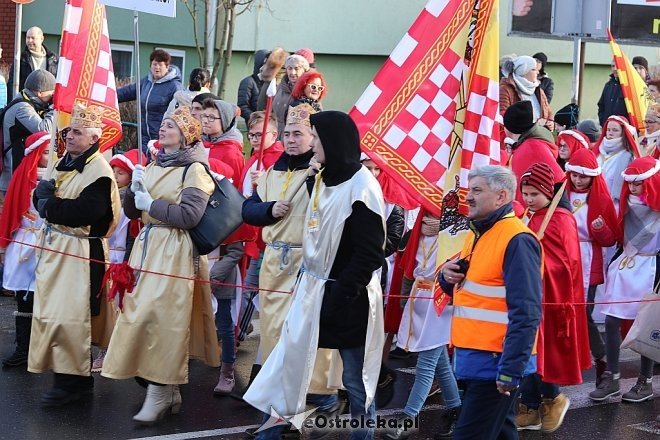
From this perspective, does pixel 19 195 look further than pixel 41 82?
No

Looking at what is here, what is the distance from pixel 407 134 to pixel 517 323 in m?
2.14

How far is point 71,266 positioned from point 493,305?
11.0ft

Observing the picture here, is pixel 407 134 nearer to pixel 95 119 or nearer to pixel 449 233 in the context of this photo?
pixel 449 233

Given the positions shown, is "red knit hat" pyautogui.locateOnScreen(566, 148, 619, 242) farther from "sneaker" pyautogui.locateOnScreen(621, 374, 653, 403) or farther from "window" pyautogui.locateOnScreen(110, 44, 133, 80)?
"window" pyautogui.locateOnScreen(110, 44, 133, 80)

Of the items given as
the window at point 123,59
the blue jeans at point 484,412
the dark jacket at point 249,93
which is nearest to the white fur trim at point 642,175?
the blue jeans at point 484,412

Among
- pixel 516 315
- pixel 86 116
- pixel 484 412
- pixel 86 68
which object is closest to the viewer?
pixel 516 315

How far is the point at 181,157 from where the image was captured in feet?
23.9

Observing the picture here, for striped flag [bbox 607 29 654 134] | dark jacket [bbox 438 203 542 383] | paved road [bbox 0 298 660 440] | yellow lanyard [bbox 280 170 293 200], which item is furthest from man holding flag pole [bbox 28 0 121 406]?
striped flag [bbox 607 29 654 134]

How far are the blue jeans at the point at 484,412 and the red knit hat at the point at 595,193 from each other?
11.0 feet

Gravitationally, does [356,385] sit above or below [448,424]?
above

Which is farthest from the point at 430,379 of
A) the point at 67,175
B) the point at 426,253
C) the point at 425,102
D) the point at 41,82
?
the point at 41,82

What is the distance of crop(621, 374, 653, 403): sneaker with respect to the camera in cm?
819

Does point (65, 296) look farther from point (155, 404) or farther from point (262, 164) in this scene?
point (262, 164)

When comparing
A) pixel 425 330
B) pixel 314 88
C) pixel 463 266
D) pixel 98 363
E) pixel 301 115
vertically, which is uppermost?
pixel 314 88
